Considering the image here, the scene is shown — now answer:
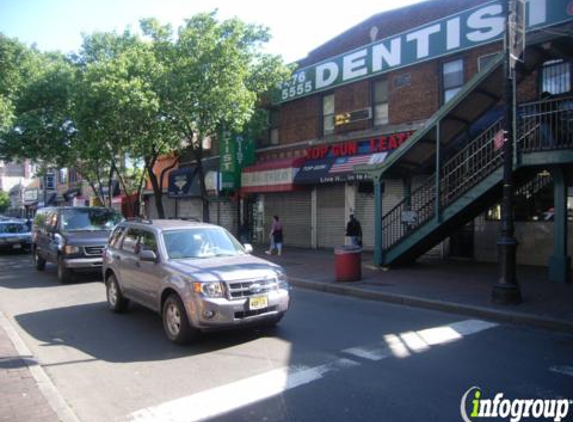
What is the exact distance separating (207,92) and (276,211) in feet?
24.2

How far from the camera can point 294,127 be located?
71.0ft

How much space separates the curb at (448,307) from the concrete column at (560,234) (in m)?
3.56

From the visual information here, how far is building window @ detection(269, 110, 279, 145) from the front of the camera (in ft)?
74.1

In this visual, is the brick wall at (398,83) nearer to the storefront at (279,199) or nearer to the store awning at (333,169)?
the store awning at (333,169)

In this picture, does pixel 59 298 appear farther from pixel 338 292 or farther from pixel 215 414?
pixel 215 414

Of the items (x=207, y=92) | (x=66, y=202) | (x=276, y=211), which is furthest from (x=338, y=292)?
(x=66, y=202)

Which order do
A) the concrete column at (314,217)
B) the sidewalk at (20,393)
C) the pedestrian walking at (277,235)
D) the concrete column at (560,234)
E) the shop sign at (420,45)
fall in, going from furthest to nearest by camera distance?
1. the concrete column at (314,217)
2. the pedestrian walking at (277,235)
3. the shop sign at (420,45)
4. the concrete column at (560,234)
5. the sidewalk at (20,393)

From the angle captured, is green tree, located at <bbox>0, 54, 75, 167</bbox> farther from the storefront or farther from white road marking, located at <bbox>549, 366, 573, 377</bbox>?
white road marking, located at <bbox>549, 366, 573, 377</bbox>

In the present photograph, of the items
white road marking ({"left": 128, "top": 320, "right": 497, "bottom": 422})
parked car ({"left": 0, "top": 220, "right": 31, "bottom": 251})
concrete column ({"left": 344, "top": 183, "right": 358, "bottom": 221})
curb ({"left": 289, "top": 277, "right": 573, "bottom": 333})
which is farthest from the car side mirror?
parked car ({"left": 0, "top": 220, "right": 31, "bottom": 251})

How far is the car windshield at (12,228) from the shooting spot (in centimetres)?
2193

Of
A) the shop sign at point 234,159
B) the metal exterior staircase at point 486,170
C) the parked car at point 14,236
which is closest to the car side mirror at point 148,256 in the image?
the metal exterior staircase at point 486,170

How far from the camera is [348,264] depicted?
38.8 feet

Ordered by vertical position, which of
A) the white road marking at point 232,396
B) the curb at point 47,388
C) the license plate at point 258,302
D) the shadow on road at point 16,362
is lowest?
the white road marking at point 232,396

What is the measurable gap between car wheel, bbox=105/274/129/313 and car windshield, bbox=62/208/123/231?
497cm
